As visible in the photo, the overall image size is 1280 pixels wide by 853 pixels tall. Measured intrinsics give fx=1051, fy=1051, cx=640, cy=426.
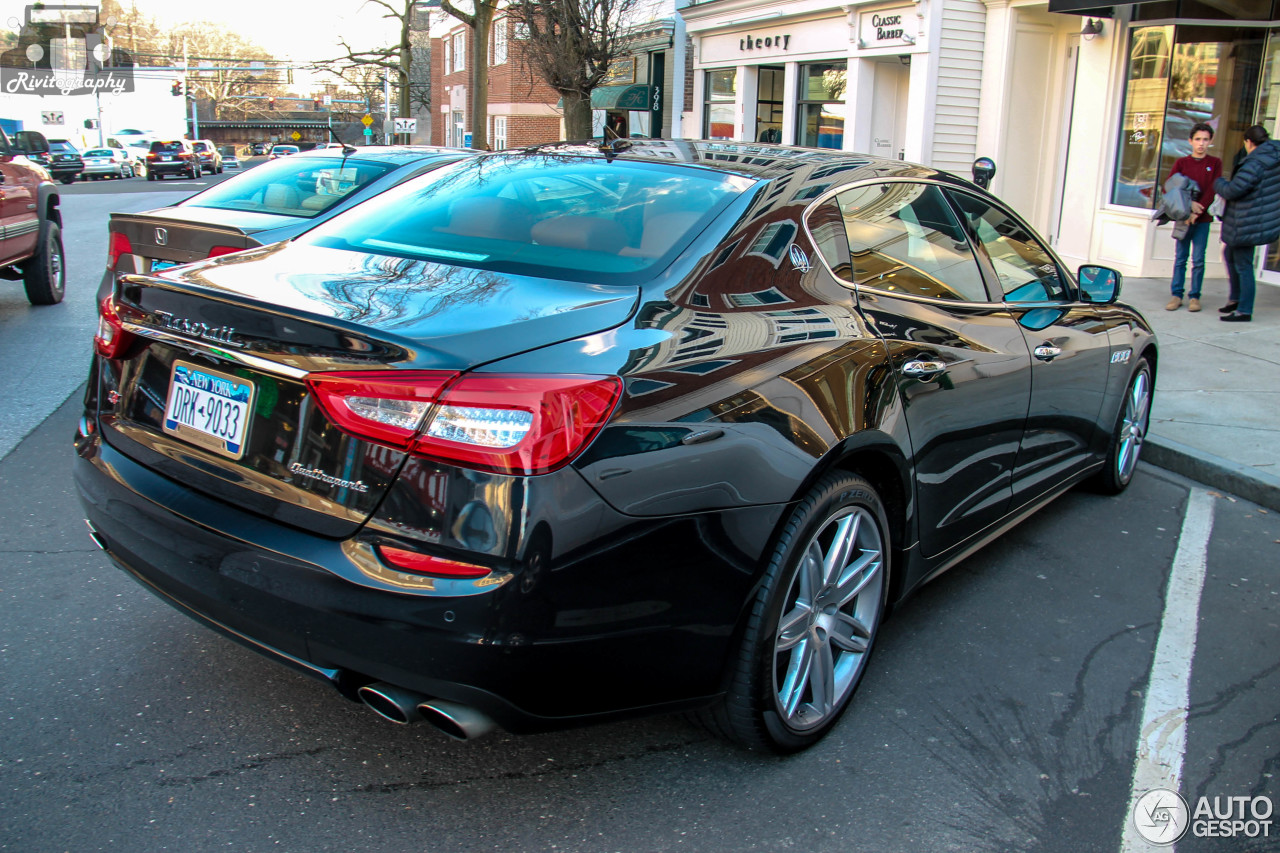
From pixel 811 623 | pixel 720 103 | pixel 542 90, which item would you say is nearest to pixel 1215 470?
pixel 811 623

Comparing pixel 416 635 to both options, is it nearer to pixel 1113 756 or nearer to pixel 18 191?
pixel 1113 756

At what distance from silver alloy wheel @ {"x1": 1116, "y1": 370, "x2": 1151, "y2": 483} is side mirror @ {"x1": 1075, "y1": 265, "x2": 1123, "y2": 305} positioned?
29.4 inches

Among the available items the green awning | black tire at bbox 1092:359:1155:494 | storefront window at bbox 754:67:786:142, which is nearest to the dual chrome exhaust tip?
black tire at bbox 1092:359:1155:494

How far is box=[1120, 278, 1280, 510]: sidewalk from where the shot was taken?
5582mm

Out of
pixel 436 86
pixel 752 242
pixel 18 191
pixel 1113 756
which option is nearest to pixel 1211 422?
pixel 1113 756

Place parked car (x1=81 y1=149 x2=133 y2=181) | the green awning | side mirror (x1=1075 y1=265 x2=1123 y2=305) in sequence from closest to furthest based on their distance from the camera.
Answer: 1. side mirror (x1=1075 y1=265 x2=1123 y2=305)
2. the green awning
3. parked car (x1=81 y1=149 x2=133 y2=181)

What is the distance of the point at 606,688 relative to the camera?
7.70 feet

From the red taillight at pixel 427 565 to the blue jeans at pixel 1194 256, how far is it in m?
9.56

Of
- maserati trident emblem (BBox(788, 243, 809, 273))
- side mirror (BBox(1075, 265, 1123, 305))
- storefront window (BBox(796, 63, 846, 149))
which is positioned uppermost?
storefront window (BBox(796, 63, 846, 149))

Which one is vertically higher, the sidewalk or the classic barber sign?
the classic barber sign

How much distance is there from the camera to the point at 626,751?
2.87 metres

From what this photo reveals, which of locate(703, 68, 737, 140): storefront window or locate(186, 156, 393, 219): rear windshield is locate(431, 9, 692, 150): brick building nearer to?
locate(703, 68, 737, 140): storefront window

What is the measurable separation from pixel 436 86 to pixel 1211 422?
5402 cm

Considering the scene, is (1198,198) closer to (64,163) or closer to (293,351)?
(293,351)
